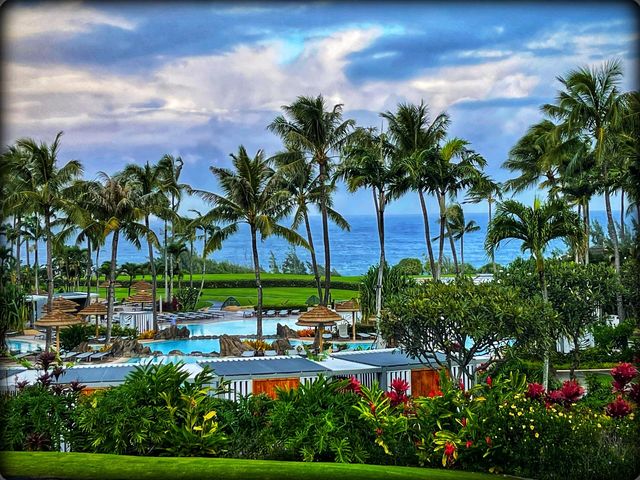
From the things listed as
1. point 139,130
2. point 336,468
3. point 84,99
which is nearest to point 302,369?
point 336,468

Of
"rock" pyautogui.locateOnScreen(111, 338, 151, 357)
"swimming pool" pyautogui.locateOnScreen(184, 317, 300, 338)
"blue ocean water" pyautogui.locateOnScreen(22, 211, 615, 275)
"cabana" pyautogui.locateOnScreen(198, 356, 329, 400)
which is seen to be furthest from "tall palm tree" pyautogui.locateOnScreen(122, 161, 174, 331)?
"blue ocean water" pyautogui.locateOnScreen(22, 211, 615, 275)

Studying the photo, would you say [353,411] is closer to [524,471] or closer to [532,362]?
[524,471]

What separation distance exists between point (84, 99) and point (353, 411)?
5509 cm

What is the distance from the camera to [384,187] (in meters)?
19.3

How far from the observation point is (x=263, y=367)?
32.0 ft

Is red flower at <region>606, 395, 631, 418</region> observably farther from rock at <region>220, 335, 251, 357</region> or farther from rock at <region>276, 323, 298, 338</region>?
rock at <region>276, 323, 298, 338</region>

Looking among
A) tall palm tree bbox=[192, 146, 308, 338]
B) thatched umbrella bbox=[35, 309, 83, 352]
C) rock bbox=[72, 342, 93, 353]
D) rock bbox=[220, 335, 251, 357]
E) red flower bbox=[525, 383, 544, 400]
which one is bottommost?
rock bbox=[72, 342, 93, 353]

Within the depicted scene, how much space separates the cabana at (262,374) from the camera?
30.7 feet

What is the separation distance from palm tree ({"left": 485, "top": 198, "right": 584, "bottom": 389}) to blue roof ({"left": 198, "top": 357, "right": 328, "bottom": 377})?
11.7ft

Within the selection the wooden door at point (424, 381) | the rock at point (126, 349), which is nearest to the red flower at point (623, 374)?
the wooden door at point (424, 381)

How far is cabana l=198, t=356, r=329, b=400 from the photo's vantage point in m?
9.35

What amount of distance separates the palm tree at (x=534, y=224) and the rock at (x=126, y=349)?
1078cm

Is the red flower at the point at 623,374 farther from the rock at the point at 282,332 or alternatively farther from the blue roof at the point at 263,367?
the rock at the point at 282,332

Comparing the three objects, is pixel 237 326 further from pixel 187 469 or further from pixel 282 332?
pixel 187 469
